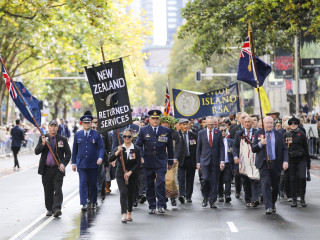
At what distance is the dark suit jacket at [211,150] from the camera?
14.4 metres

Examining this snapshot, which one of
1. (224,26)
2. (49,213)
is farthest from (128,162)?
(224,26)

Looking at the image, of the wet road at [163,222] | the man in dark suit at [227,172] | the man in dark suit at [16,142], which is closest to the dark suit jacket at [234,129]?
the man in dark suit at [227,172]

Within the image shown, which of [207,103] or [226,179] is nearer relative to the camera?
[226,179]

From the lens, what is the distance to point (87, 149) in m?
13.8

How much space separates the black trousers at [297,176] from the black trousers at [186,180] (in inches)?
85.6

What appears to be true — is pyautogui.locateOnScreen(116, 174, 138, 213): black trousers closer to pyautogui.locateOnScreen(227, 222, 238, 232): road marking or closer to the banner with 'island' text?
pyautogui.locateOnScreen(227, 222, 238, 232): road marking

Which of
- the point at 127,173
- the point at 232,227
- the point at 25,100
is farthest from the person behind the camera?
the point at 25,100

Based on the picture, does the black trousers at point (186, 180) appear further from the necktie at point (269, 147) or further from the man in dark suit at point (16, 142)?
the man in dark suit at point (16, 142)

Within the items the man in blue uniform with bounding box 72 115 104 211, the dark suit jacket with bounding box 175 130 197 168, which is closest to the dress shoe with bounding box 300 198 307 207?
the dark suit jacket with bounding box 175 130 197 168

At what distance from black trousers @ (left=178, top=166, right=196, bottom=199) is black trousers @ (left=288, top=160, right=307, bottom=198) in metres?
2.18

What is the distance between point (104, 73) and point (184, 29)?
1763 cm

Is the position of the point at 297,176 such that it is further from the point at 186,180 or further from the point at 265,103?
the point at 265,103

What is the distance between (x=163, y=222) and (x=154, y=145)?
1.80 metres

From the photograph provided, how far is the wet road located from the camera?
10828 millimetres
